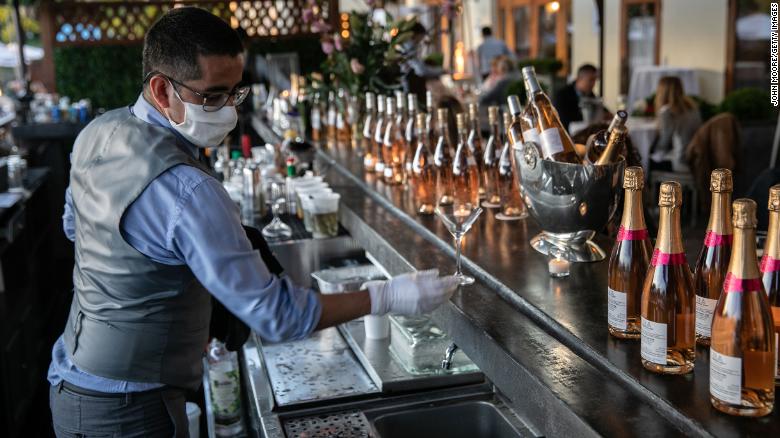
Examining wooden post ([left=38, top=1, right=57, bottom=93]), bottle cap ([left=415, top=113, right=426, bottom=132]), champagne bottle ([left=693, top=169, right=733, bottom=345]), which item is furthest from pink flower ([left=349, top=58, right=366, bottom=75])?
wooden post ([left=38, top=1, right=57, bottom=93])

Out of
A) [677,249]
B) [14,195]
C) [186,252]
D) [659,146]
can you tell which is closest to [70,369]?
[186,252]

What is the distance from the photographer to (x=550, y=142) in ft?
6.84

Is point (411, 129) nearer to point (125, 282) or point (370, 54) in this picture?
point (370, 54)

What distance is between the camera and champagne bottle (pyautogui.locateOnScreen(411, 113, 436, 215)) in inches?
112

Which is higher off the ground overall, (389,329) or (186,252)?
(186,252)

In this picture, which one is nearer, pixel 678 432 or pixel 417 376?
pixel 678 432

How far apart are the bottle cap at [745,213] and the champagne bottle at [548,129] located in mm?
924

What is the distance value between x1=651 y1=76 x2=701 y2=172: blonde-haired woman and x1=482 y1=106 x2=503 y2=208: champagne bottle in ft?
16.8

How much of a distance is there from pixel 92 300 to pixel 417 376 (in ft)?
2.89

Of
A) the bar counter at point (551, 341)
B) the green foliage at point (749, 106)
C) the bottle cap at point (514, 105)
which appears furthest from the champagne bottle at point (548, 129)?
the green foliage at point (749, 106)

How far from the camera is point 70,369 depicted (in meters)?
1.91

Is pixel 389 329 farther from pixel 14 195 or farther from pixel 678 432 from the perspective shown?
pixel 14 195

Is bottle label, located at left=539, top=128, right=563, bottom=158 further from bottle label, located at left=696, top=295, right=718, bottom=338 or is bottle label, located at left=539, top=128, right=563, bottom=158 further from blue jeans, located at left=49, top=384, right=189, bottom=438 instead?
blue jeans, located at left=49, top=384, right=189, bottom=438

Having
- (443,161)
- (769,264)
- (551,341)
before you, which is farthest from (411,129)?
(769,264)
